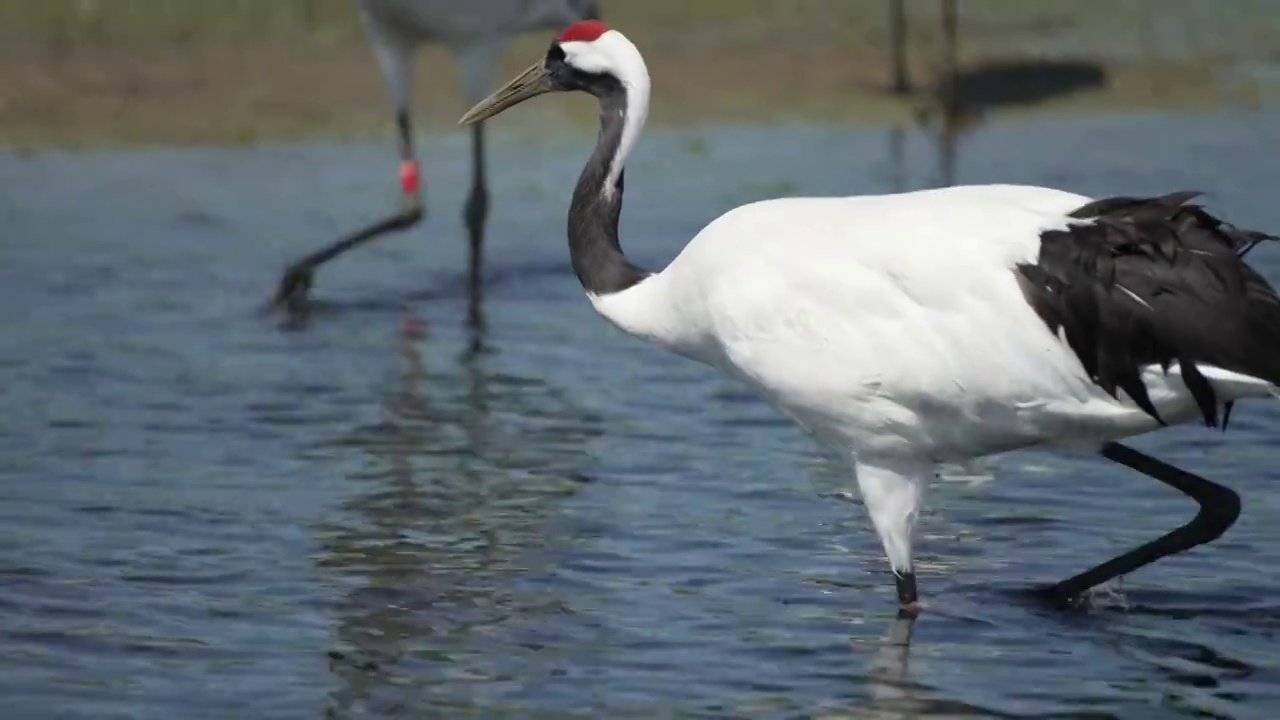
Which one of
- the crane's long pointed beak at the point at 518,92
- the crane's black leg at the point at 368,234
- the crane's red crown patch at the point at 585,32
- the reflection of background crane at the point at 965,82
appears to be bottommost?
the crane's black leg at the point at 368,234

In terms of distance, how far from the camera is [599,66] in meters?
6.97

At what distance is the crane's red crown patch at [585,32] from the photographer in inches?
276

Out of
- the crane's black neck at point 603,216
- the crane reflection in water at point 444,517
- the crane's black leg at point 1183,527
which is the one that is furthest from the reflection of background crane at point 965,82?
the crane's black leg at point 1183,527

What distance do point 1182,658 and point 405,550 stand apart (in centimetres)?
205

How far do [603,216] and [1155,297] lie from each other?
4.92 ft

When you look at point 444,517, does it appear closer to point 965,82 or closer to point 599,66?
point 599,66

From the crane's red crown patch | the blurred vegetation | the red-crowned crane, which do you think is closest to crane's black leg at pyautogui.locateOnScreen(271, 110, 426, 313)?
the blurred vegetation

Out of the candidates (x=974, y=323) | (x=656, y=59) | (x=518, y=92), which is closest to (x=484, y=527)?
(x=518, y=92)

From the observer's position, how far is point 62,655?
19.9 feet

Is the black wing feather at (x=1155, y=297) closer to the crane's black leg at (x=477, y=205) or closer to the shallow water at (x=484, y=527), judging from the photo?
the shallow water at (x=484, y=527)

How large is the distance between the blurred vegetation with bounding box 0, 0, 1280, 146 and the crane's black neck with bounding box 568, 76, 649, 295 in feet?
21.9

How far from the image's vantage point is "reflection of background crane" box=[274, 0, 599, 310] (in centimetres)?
1154

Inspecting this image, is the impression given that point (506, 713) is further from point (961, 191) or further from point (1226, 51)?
point (1226, 51)

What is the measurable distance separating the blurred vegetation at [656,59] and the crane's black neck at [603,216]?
6664mm
